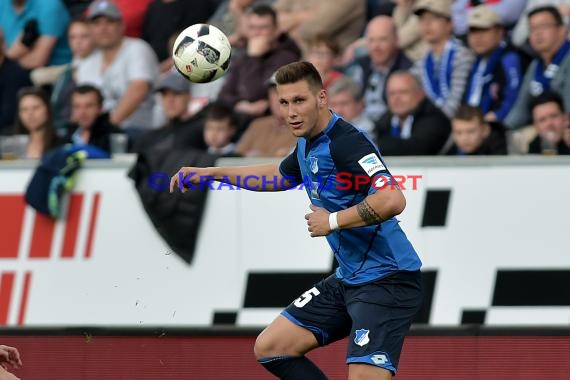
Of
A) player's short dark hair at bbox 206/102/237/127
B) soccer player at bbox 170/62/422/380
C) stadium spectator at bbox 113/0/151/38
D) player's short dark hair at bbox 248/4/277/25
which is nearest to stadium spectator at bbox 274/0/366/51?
player's short dark hair at bbox 248/4/277/25

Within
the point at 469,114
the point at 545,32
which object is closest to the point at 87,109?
the point at 469,114

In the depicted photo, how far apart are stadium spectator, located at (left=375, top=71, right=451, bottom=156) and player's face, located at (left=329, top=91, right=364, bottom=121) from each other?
10.6 inches

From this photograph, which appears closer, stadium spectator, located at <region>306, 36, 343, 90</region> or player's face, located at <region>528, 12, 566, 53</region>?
player's face, located at <region>528, 12, 566, 53</region>

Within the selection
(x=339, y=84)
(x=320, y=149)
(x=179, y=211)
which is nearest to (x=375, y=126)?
(x=339, y=84)

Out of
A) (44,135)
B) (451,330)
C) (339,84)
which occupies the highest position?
(339,84)

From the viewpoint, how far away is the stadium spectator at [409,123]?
32.3ft

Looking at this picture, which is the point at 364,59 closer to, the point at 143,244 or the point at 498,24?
the point at 498,24

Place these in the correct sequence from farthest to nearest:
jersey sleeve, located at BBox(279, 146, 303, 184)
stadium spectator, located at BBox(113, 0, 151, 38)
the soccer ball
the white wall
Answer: stadium spectator, located at BBox(113, 0, 151, 38), the white wall, the soccer ball, jersey sleeve, located at BBox(279, 146, 303, 184)

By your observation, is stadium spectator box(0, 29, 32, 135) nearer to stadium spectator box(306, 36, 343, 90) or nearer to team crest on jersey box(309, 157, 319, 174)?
stadium spectator box(306, 36, 343, 90)

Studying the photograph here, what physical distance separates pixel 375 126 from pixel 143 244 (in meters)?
2.41

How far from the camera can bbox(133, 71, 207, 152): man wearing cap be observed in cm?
1084

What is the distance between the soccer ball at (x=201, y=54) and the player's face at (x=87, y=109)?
342cm

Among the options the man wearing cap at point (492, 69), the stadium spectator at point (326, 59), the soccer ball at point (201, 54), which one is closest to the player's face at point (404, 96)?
the man wearing cap at point (492, 69)

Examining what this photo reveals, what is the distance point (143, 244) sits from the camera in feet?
31.1
